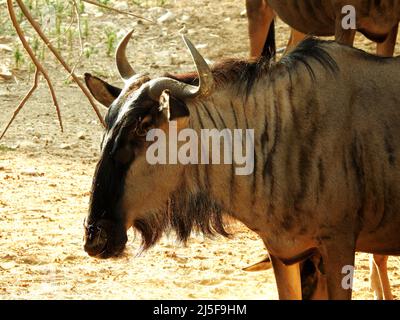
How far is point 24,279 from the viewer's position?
734 centimetres

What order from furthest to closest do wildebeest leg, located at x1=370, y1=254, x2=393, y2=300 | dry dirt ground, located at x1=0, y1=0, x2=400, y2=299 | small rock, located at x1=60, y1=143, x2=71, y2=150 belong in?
small rock, located at x1=60, y1=143, x2=71, y2=150 < dry dirt ground, located at x1=0, y1=0, x2=400, y2=299 < wildebeest leg, located at x1=370, y1=254, x2=393, y2=300

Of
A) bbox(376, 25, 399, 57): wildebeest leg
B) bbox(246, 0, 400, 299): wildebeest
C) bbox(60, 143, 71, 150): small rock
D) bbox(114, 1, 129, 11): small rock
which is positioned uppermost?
bbox(114, 1, 129, 11): small rock

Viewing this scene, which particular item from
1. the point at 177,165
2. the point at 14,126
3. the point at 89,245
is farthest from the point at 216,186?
the point at 14,126

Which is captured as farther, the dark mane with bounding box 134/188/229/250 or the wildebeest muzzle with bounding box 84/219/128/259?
the dark mane with bounding box 134/188/229/250

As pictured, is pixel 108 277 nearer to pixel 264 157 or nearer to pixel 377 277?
pixel 377 277

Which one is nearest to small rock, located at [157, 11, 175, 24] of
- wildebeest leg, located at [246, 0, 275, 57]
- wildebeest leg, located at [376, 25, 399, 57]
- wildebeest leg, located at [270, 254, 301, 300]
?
wildebeest leg, located at [246, 0, 275, 57]

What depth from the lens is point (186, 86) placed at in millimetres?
5562

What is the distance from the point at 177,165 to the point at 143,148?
20 centimetres

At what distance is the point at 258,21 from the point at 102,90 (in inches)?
174

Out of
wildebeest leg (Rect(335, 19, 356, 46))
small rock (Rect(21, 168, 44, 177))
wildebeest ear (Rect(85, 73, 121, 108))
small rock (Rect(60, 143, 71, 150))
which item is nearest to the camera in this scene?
wildebeest ear (Rect(85, 73, 121, 108))

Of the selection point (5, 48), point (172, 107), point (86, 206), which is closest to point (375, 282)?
point (172, 107)

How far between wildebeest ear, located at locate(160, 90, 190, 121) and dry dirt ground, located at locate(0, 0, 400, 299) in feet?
2.79

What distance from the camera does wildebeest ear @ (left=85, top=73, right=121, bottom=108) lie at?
5.82 m

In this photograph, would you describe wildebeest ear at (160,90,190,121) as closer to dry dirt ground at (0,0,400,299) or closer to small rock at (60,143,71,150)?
dry dirt ground at (0,0,400,299)
